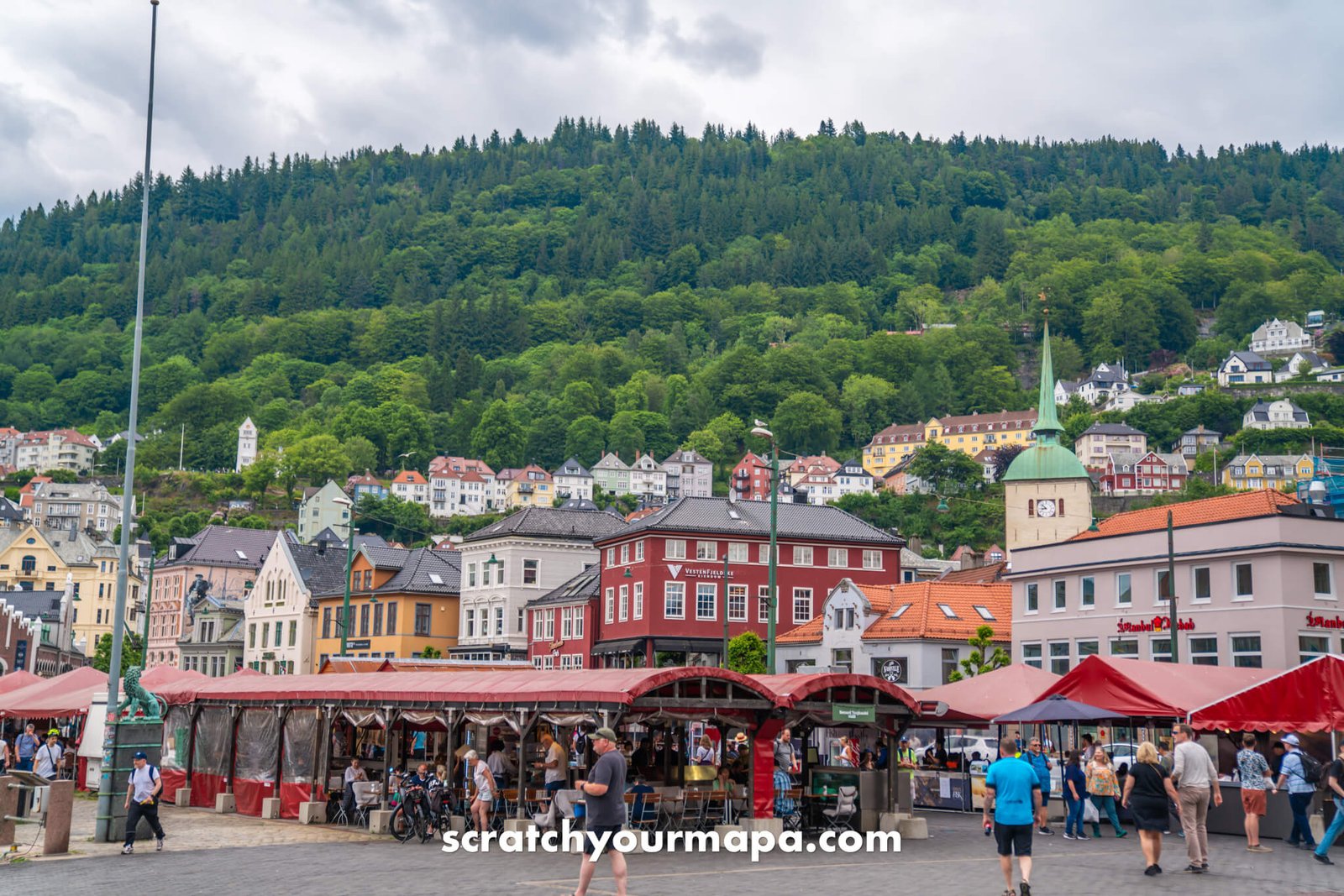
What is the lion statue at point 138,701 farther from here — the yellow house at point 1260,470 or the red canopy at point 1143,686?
the yellow house at point 1260,470

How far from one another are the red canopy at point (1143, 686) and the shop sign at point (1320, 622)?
15.0 meters

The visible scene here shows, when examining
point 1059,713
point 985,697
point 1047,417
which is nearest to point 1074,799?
point 1059,713

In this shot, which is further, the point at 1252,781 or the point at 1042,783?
the point at 1042,783

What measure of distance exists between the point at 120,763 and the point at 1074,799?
16996mm

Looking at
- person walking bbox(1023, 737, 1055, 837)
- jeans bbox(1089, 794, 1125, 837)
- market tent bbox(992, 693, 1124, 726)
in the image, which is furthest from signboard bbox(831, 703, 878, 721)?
market tent bbox(992, 693, 1124, 726)

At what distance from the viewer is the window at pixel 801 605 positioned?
6988 centimetres

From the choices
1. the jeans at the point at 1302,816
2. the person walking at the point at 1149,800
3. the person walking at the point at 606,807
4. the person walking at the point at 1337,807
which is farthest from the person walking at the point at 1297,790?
the person walking at the point at 606,807

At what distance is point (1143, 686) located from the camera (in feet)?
98.0

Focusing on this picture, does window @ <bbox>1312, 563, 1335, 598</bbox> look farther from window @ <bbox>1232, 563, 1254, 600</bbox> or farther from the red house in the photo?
the red house

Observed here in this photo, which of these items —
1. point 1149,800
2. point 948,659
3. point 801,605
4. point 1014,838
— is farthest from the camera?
point 801,605

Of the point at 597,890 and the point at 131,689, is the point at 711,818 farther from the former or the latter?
the point at 131,689

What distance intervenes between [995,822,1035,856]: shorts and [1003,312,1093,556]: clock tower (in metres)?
79.3

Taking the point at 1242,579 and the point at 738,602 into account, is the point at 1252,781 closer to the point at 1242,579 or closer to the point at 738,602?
the point at 1242,579

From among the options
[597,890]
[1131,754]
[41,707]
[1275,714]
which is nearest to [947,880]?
[597,890]
